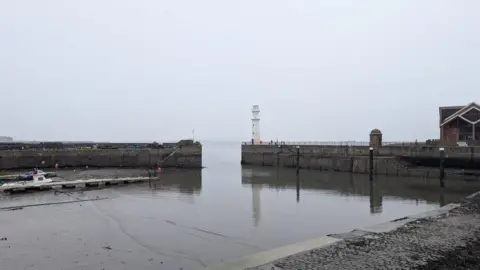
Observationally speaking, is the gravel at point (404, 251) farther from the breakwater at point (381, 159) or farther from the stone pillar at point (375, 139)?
the stone pillar at point (375, 139)

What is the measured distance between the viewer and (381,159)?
125 feet

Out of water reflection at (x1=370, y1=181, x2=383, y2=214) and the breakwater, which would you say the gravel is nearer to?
water reflection at (x1=370, y1=181, x2=383, y2=214)

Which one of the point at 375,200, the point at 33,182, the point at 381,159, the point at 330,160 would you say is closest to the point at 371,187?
the point at 375,200

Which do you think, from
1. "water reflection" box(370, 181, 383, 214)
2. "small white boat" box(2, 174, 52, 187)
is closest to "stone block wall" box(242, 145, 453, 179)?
"water reflection" box(370, 181, 383, 214)

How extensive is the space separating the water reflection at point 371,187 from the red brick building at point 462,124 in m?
13.2

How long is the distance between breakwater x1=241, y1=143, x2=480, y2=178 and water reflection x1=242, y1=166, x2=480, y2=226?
1.55 metres

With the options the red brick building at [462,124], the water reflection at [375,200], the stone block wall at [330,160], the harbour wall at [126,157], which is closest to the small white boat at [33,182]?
the harbour wall at [126,157]

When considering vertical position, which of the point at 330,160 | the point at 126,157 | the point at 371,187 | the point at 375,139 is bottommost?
the point at 371,187

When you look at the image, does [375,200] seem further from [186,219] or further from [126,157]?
[126,157]

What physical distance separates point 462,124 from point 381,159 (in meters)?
13.5

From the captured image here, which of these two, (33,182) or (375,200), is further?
(33,182)

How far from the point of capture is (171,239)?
Result: 14133 millimetres

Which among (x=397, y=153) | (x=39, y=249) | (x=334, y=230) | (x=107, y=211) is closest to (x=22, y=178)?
(x=107, y=211)

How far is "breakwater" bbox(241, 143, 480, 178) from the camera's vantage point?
34188 millimetres
